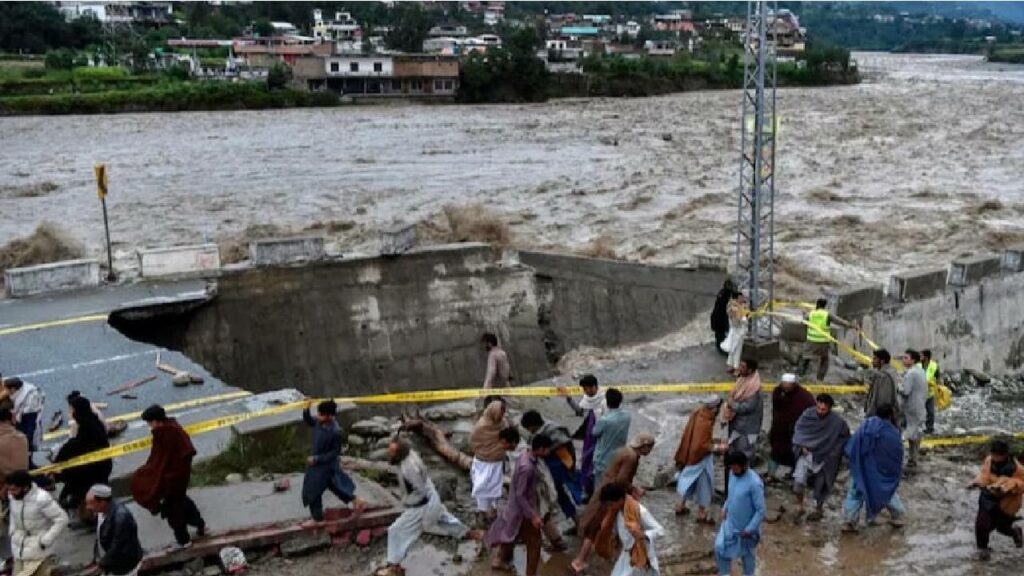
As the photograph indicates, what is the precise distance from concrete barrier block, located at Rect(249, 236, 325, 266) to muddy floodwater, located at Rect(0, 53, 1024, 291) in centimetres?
1270

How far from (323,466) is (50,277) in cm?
1084

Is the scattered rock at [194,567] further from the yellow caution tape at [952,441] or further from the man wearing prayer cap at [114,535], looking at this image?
the yellow caution tape at [952,441]

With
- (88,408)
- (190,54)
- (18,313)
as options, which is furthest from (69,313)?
(190,54)

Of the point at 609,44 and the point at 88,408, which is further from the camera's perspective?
the point at 609,44

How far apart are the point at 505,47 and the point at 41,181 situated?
5131 cm

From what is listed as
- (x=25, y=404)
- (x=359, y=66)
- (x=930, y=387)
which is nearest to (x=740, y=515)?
(x=930, y=387)

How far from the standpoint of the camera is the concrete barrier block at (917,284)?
59.7 feet

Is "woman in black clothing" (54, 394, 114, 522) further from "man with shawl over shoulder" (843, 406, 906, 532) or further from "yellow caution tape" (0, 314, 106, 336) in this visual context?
"yellow caution tape" (0, 314, 106, 336)

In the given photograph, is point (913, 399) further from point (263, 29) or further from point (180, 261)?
point (263, 29)

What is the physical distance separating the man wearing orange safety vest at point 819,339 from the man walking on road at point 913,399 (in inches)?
123

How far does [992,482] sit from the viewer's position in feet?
28.8

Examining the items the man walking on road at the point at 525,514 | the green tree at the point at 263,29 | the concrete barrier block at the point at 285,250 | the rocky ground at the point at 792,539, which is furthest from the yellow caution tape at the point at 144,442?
the green tree at the point at 263,29

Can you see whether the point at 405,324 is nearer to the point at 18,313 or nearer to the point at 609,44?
the point at 18,313

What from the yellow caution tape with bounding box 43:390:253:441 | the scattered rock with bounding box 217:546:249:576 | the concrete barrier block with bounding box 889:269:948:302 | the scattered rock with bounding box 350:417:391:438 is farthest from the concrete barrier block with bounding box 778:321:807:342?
the scattered rock with bounding box 217:546:249:576
